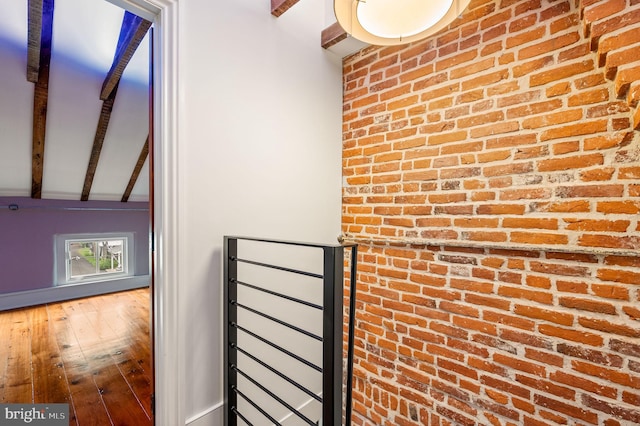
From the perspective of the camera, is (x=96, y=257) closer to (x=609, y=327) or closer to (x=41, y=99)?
(x=41, y=99)

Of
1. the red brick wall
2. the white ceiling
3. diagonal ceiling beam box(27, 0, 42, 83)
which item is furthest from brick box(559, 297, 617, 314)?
diagonal ceiling beam box(27, 0, 42, 83)

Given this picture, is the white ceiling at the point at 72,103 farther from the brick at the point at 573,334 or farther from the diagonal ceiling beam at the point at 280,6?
the brick at the point at 573,334

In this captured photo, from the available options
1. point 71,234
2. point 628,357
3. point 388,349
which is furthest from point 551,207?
point 71,234

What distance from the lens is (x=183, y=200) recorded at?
4.26ft

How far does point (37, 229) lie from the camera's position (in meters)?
4.33

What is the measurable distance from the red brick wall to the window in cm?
504

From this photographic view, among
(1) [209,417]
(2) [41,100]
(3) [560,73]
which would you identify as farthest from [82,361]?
(3) [560,73]

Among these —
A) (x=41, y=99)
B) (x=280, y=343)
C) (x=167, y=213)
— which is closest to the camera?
(x=167, y=213)

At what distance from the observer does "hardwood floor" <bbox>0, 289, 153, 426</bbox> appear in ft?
6.50

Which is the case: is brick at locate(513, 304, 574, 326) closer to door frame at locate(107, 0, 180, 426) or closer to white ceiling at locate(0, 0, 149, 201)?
door frame at locate(107, 0, 180, 426)

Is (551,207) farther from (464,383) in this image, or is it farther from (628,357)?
(464,383)

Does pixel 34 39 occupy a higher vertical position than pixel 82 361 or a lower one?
higher

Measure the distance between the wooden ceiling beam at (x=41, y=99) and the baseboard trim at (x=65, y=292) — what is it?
155 centimetres

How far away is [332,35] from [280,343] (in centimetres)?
206
